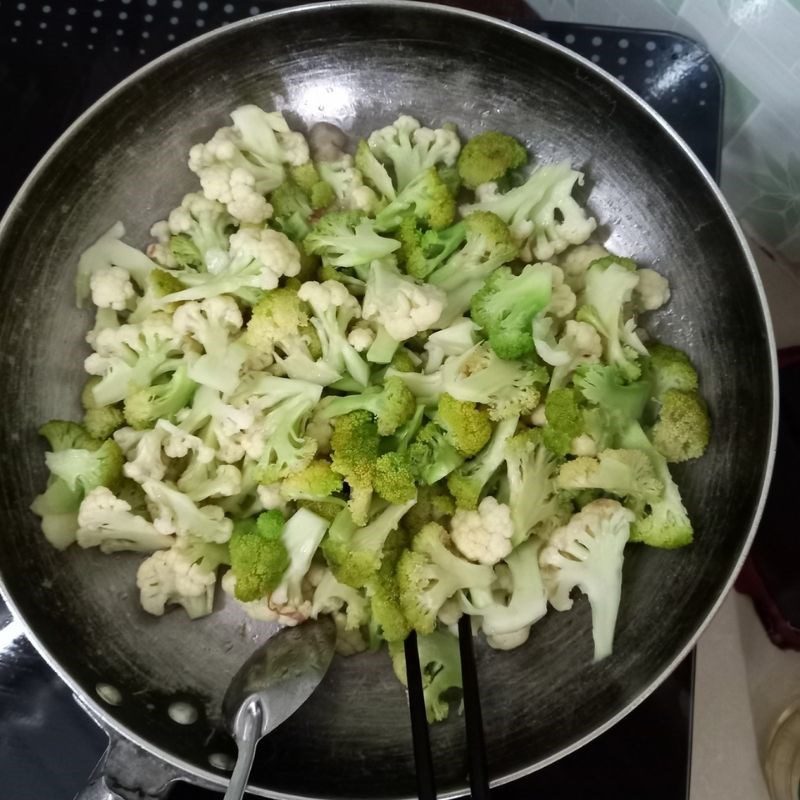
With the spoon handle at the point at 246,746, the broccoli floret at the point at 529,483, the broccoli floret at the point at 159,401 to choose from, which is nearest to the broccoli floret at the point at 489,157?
the broccoli floret at the point at 529,483

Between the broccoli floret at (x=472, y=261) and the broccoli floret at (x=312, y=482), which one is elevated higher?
the broccoli floret at (x=472, y=261)

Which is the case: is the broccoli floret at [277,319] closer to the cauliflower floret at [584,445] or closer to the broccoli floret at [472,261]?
the broccoli floret at [472,261]

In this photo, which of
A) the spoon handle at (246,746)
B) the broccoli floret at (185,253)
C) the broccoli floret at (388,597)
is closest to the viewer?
the spoon handle at (246,746)

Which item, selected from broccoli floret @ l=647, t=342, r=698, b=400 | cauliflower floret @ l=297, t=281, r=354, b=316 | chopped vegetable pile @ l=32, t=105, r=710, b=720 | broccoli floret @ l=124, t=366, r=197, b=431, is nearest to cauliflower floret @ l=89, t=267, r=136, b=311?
chopped vegetable pile @ l=32, t=105, r=710, b=720

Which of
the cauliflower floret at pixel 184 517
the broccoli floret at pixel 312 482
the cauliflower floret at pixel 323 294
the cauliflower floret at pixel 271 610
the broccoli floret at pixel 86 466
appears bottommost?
the cauliflower floret at pixel 271 610

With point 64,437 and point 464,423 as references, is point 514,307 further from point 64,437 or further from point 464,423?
point 64,437

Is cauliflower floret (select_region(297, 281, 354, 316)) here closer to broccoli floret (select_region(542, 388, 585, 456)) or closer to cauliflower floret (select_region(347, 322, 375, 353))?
cauliflower floret (select_region(347, 322, 375, 353))

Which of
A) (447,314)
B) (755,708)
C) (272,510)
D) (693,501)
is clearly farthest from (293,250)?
(755,708)
